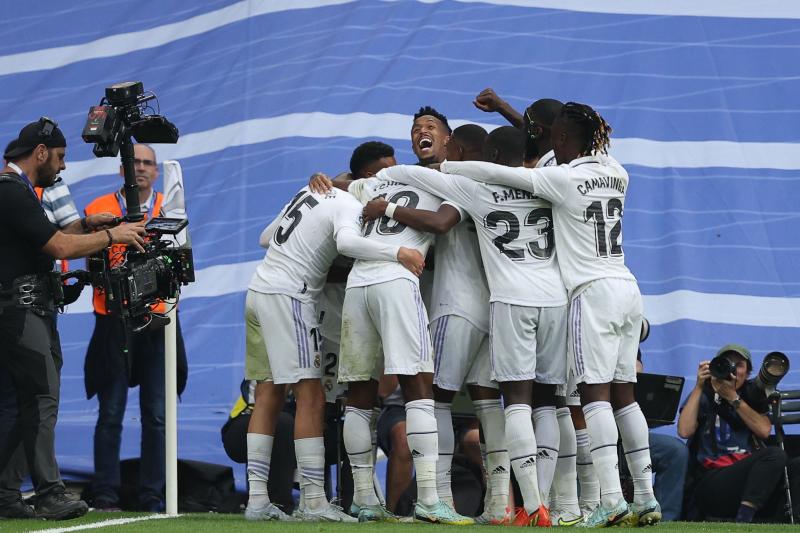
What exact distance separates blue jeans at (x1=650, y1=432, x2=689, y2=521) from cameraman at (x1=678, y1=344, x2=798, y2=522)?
0.16 meters

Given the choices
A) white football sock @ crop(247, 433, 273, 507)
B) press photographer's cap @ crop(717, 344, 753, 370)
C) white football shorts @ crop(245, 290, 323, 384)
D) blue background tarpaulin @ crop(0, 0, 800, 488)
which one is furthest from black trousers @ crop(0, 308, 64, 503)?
press photographer's cap @ crop(717, 344, 753, 370)

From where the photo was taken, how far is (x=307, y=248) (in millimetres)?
6688

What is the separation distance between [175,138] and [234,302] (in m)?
2.20

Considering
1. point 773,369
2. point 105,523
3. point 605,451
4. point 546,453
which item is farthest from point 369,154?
point 773,369

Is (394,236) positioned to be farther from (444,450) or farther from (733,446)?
(733,446)

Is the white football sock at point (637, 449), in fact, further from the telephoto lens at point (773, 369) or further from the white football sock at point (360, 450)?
the telephoto lens at point (773, 369)

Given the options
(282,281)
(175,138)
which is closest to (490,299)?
(282,281)

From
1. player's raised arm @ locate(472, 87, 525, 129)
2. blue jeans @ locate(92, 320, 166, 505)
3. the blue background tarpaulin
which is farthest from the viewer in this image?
the blue background tarpaulin

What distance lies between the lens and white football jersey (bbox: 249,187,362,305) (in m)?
6.64

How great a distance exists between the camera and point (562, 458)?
6539 mm

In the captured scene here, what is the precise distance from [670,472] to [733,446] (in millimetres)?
474

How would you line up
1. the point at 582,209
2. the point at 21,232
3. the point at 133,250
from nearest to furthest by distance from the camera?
the point at 582,209 → the point at 21,232 → the point at 133,250

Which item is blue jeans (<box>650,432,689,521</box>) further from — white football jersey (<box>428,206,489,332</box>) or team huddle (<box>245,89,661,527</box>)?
white football jersey (<box>428,206,489,332</box>)

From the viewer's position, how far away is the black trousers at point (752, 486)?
761 centimetres
